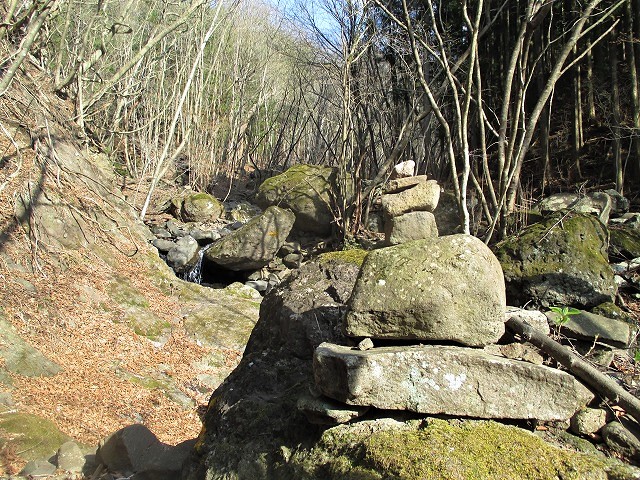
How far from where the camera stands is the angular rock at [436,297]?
2830 millimetres

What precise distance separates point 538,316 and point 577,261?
3379mm

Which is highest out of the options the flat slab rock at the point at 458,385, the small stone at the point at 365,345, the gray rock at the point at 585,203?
the gray rock at the point at 585,203

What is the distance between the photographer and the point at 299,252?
1330 centimetres

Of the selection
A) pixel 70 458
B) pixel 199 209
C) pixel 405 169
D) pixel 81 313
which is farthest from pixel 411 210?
pixel 199 209

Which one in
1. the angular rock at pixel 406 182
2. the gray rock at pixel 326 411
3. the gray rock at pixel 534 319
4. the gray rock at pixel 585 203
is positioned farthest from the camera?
the gray rock at pixel 585 203

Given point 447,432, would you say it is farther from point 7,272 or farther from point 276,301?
point 7,272

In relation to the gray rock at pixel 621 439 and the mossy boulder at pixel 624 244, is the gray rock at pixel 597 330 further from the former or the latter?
the mossy boulder at pixel 624 244

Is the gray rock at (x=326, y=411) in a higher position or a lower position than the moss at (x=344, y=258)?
lower

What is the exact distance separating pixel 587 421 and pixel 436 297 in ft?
2.92

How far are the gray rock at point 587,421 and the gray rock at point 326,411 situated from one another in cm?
98

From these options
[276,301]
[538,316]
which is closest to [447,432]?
[538,316]

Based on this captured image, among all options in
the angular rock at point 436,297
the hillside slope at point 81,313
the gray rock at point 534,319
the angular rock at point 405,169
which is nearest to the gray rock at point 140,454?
the hillside slope at point 81,313

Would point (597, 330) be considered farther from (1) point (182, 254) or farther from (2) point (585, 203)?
(1) point (182, 254)

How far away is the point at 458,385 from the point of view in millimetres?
2666
